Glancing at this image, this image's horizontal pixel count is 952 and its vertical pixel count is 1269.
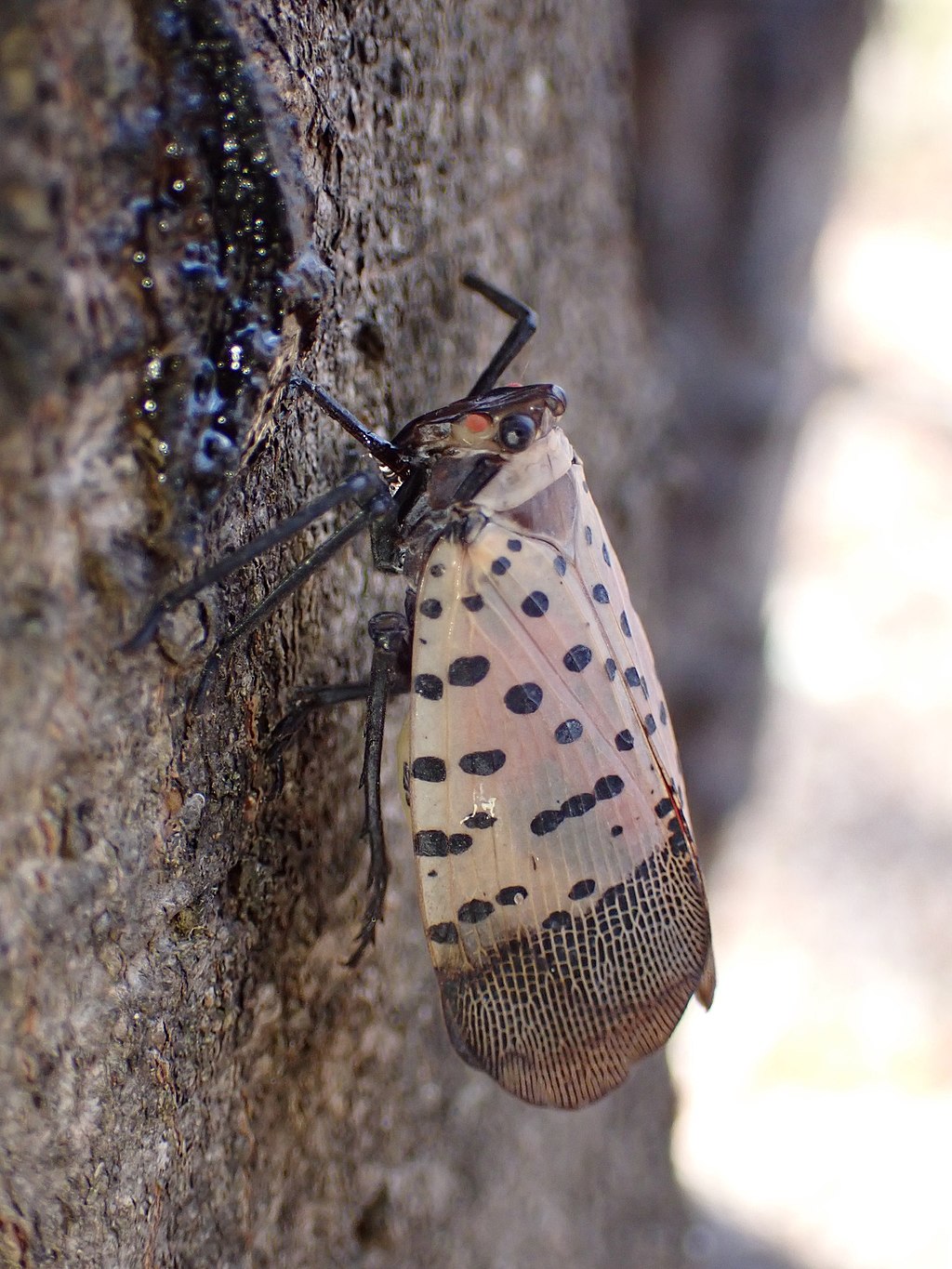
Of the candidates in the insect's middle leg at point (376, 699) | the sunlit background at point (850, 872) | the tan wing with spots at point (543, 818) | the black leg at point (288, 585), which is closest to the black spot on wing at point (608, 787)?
A: the tan wing with spots at point (543, 818)

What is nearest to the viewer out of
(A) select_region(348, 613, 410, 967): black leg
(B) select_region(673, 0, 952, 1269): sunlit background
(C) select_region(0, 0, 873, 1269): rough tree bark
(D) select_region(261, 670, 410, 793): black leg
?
(C) select_region(0, 0, 873, 1269): rough tree bark

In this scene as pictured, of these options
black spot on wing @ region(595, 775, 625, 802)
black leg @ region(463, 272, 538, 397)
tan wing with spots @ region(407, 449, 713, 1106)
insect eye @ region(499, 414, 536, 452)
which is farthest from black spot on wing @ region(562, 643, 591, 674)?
black leg @ region(463, 272, 538, 397)

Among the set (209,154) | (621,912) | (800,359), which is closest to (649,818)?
(621,912)

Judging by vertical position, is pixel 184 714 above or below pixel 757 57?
below

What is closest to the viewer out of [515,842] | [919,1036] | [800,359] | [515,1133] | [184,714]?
[184,714]

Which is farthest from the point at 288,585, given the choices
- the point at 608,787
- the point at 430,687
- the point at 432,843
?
the point at 608,787

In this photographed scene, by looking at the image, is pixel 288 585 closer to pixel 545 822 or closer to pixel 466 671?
pixel 466 671

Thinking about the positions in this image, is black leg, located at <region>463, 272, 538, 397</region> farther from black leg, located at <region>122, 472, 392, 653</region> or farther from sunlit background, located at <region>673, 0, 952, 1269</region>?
sunlit background, located at <region>673, 0, 952, 1269</region>

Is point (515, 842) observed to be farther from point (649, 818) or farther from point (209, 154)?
point (209, 154)
